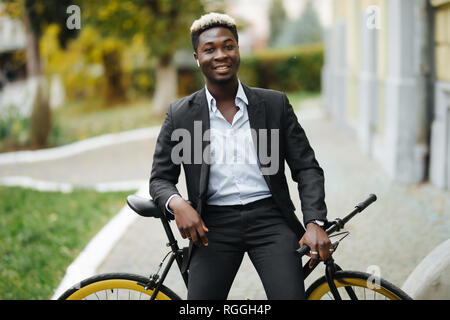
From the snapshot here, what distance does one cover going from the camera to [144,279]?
2.76 metres

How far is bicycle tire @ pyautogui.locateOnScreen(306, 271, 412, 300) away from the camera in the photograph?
2568 mm

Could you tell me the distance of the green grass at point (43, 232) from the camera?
5109 mm

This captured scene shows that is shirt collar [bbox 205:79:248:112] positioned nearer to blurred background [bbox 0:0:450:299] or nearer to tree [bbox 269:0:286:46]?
blurred background [bbox 0:0:450:299]

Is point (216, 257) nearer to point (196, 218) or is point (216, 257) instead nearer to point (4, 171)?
point (196, 218)

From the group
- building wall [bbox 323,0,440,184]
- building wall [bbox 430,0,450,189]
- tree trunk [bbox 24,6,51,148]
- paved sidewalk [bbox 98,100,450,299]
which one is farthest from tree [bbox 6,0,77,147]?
building wall [bbox 430,0,450,189]

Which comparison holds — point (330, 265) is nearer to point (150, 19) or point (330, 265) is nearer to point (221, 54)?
point (221, 54)

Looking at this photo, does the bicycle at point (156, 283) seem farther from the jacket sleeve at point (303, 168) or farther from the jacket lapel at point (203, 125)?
the jacket lapel at point (203, 125)

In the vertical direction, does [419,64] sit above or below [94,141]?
above

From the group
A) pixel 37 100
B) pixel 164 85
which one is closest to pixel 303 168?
pixel 37 100

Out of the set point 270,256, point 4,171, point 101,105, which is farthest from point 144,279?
point 101,105

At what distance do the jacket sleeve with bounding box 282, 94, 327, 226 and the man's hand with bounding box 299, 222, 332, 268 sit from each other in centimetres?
6

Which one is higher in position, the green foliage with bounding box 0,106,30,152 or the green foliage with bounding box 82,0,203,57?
the green foliage with bounding box 82,0,203,57

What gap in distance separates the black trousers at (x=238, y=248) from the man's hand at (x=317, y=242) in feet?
0.34
